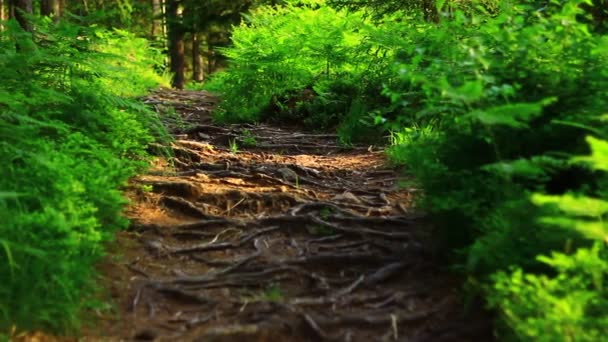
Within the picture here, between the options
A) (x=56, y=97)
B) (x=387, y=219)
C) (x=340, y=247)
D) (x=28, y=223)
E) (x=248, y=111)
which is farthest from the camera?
(x=248, y=111)

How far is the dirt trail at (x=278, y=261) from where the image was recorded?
372 cm

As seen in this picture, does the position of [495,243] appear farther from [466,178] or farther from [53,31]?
[53,31]

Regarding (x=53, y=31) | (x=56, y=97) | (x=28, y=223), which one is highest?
(x=53, y=31)

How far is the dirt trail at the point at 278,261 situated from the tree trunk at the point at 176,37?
14078 mm

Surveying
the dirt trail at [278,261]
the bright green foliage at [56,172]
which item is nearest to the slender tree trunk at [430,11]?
the dirt trail at [278,261]

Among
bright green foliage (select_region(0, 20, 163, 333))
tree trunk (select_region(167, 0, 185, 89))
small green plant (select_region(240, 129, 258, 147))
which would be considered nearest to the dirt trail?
bright green foliage (select_region(0, 20, 163, 333))

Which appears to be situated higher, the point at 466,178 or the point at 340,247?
the point at 466,178

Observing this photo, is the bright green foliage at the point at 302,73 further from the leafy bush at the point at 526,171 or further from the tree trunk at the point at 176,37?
the tree trunk at the point at 176,37

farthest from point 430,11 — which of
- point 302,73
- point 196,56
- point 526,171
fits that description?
point 196,56

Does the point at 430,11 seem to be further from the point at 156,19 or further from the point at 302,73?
the point at 156,19

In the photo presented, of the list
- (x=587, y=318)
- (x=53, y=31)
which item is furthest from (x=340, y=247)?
(x=53, y=31)

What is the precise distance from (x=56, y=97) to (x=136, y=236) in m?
1.67

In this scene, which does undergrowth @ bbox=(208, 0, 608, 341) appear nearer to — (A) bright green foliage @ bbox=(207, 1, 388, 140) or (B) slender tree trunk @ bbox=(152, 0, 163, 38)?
(A) bright green foliage @ bbox=(207, 1, 388, 140)

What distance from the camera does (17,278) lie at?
11.9 feet
